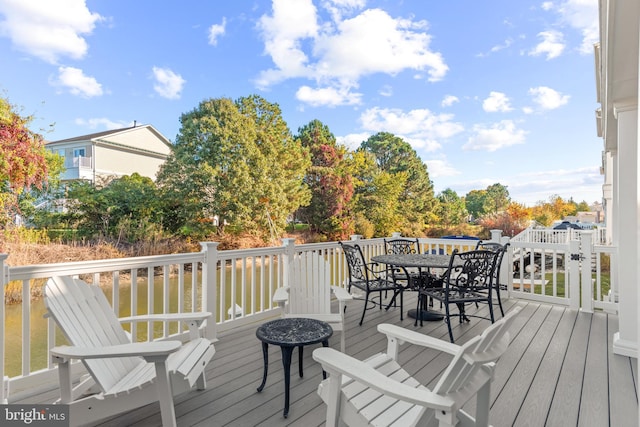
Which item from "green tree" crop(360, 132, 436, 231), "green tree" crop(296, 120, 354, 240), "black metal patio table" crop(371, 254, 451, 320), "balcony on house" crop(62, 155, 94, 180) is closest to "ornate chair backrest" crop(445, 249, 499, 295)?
"black metal patio table" crop(371, 254, 451, 320)

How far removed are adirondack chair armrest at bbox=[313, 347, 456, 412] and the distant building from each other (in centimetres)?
1594

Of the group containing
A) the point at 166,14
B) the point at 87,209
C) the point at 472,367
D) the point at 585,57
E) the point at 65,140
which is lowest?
the point at 472,367

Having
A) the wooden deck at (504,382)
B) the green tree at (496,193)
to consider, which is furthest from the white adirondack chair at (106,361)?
the green tree at (496,193)

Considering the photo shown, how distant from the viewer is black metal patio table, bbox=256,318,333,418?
218cm

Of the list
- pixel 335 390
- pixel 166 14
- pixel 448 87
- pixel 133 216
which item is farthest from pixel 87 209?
pixel 448 87

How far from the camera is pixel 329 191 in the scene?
17922 mm

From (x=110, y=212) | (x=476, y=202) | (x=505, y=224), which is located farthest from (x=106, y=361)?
(x=476, y=202)

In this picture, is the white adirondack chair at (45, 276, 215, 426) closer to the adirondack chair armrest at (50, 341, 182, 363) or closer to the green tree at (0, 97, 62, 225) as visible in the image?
the adirondack chair armrest at (50, 341, 182, 363)

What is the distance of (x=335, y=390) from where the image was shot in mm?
1499

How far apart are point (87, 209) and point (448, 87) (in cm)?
1956

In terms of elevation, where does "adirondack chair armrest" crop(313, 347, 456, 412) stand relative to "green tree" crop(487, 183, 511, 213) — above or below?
below

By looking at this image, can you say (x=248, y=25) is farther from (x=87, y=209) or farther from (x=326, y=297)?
(x=326, y=297)

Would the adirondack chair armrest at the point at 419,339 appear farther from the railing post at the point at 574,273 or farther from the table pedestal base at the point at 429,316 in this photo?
the railing post at the point at 574,273

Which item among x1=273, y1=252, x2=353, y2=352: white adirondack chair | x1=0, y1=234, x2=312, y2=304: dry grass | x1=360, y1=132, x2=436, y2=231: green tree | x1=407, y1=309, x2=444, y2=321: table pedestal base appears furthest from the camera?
x1=360, y1=132, x2=436, y2=231: green tree
